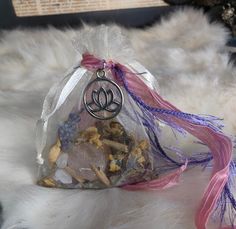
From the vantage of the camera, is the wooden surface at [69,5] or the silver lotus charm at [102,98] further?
the wooden surface at [69,5]

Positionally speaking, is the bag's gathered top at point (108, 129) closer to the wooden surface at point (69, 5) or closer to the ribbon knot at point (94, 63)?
the ribbon knot at point (94, 63)

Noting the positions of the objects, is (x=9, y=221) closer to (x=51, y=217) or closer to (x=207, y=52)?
(x=51, y=217)

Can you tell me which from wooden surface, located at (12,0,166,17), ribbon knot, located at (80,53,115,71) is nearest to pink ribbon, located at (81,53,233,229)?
ribbon knot, located at (80,53,115,71)

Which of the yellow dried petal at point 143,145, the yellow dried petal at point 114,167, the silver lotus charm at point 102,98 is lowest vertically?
the yellow dried petal at point 114,167

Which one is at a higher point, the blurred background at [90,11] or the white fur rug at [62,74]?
the blurred background at [90,11]

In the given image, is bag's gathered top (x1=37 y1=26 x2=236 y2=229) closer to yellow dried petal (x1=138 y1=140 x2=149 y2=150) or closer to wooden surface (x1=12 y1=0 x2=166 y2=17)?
yellow dried petal (x1=138 y1=140 x2=149 y2=150)

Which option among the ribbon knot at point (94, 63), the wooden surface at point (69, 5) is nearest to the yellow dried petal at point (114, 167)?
the ribbon knot at point (94, 63)

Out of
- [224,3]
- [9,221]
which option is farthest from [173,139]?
[224,3]
